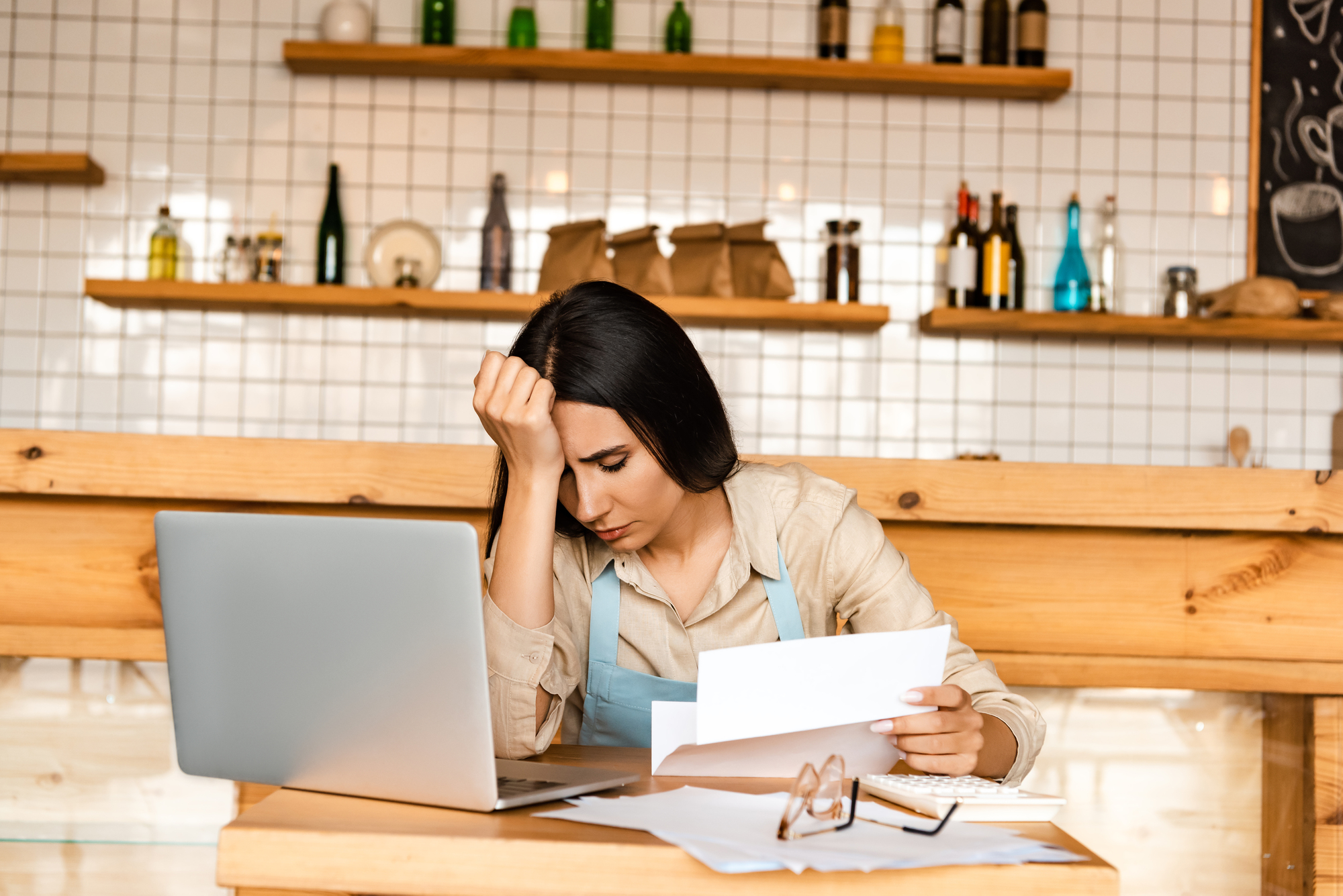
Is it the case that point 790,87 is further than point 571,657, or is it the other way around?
point 790,87

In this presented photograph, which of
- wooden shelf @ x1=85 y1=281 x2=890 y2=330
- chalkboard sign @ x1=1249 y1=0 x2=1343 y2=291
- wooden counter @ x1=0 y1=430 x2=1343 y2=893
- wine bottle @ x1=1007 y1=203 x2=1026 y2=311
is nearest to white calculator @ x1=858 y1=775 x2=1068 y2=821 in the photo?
wooden counter @ x1=0 y1=430 x2=1343 y2=893

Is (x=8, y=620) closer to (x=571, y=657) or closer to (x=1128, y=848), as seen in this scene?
(x=571, y=657)

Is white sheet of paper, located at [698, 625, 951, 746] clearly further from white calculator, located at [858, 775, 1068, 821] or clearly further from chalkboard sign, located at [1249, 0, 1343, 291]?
chalkboard sign, located at [1249, 0, 1343, 291]

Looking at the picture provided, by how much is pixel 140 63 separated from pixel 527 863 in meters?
2.64

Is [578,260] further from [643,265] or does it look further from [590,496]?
[590,496]

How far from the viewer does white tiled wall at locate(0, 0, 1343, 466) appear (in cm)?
263

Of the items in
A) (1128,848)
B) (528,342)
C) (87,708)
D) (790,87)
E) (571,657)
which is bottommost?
(1128,848)

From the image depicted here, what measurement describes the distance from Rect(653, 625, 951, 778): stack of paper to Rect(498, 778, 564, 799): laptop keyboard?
79mm

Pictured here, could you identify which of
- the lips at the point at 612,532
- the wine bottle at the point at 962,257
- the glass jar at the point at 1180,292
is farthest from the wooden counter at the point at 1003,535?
the glass jar at the point at 1180,292

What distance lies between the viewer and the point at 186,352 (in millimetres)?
2641

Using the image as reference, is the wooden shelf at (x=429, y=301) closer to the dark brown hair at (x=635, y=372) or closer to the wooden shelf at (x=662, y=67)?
the wooden shelf at (x=662, y=67)

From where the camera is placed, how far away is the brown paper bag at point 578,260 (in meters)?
2.44

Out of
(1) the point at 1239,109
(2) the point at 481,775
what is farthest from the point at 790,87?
(2) the point at 481,775

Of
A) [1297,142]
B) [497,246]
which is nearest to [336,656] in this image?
[497,246]
